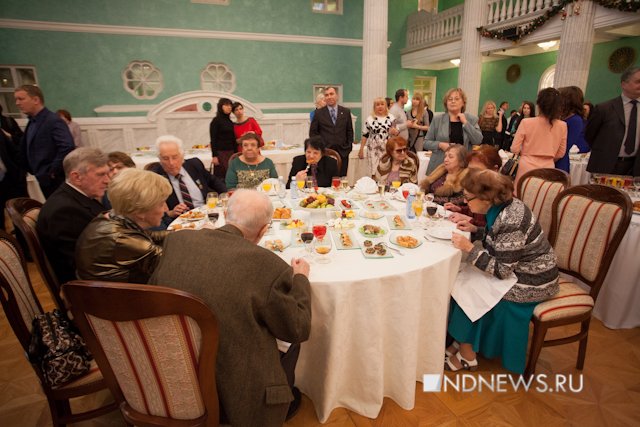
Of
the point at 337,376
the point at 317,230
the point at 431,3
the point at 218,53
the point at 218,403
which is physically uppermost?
the point at 431,3

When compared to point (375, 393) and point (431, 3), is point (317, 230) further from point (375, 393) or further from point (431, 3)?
point (431, 3)

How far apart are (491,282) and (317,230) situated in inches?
41.5

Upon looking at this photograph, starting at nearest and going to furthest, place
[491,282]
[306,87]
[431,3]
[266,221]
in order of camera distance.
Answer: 1. [266,221]
2. [491,282]
3. [306,87]
4. [431,3]

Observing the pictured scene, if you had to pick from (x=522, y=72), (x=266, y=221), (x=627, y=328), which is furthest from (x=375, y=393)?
(x=522, y=72)

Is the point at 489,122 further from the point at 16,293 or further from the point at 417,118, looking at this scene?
the point at 16,293

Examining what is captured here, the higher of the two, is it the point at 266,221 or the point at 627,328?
the point at 266,221

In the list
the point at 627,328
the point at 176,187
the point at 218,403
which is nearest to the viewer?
the point at 218,403

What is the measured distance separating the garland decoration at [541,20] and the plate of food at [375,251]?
719 cm

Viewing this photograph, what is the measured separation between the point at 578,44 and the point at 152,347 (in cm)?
834

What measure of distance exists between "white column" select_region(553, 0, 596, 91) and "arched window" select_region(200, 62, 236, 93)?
26.0 feet

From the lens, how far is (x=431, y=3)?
1277 centimetres

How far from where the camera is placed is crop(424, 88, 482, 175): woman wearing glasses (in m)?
3.79

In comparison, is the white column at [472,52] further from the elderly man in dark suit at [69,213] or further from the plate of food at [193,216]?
the elderly man in dark suit at [69,213]

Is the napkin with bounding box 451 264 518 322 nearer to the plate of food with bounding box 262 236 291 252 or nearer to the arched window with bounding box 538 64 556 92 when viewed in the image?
the plate of food with bounding box 262 236 291 252
